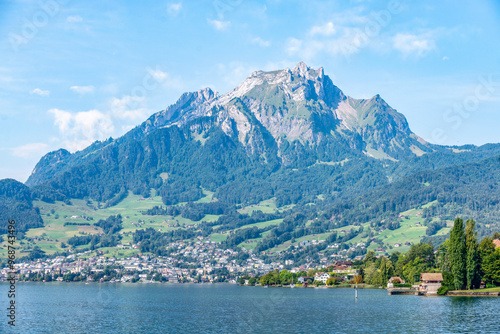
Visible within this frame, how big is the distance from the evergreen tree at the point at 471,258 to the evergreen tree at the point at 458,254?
37.0 inches

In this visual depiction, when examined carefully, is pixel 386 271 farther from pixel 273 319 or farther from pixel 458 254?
pixel 273 319

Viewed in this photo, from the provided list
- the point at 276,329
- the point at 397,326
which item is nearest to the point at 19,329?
the point at 276,329

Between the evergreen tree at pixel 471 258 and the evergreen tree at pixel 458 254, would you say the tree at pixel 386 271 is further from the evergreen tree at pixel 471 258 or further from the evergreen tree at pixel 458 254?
the evergreen tree at pixel 458 254

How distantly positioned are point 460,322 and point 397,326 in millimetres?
8669

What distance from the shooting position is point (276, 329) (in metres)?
74.1

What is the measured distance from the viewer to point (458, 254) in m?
114

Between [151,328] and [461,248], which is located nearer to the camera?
[151,328]

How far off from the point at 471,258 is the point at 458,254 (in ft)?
8.66

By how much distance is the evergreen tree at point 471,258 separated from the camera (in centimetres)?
11291

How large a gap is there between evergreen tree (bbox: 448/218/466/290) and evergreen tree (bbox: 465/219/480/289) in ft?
3.08

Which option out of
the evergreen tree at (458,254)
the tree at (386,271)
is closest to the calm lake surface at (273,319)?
the evergreen tree at (458,254)

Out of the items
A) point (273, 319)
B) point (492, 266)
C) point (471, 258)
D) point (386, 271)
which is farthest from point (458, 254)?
point (386, 271)

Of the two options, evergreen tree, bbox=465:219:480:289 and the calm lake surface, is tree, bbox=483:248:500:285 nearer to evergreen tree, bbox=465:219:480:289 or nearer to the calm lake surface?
evergreen tree, bbox=465:219:480:289

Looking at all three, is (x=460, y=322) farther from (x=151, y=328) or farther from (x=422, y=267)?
(x=422, y=267)
